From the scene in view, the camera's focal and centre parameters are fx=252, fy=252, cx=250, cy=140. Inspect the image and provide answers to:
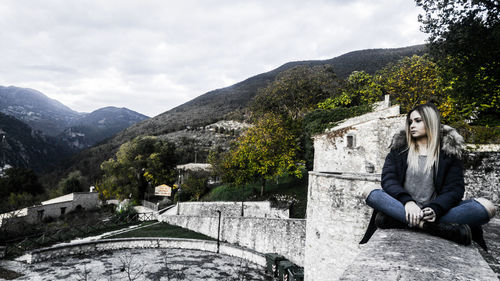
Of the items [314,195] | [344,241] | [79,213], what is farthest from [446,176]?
[79,213]

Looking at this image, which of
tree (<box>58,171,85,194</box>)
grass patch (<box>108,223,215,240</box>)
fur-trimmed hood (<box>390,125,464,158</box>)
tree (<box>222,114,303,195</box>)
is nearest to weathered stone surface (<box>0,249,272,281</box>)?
grass patch (<box>108,223,215,240</box>)

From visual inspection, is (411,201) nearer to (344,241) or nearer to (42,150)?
(344,241)

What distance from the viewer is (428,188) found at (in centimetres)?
255

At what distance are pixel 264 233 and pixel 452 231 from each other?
15.7m

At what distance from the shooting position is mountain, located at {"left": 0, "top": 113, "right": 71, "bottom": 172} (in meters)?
70.0

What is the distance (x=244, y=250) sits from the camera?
1745 cm

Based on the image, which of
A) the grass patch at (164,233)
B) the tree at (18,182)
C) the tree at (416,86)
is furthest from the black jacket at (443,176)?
the tree at (18,182)

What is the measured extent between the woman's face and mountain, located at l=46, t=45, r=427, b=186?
63503 millimetres

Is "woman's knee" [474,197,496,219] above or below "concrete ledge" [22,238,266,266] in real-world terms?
above

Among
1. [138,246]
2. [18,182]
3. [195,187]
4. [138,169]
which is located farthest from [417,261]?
[18,182]

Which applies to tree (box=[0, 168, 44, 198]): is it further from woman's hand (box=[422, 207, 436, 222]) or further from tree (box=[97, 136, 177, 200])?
woman's hand (box=[422, 207, 436, 222])

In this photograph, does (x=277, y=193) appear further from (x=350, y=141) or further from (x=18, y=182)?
(x=18, y=182)

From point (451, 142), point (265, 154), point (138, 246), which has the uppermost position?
point (451, 142)

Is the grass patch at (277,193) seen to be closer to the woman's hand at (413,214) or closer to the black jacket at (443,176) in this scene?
the black jacket at (443,176)
